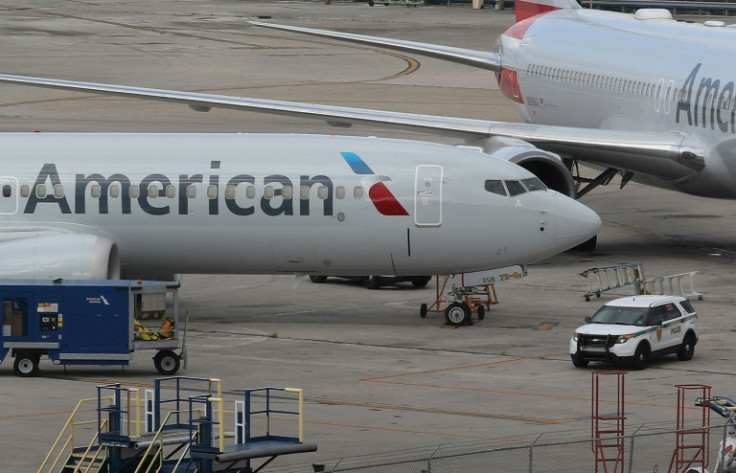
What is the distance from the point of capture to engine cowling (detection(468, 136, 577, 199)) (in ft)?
144

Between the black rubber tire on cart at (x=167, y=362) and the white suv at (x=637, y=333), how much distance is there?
7.92 m

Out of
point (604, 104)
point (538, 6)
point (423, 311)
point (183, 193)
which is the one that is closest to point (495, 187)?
point (423, 311)

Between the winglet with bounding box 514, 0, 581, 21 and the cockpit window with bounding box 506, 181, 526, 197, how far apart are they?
22032mm

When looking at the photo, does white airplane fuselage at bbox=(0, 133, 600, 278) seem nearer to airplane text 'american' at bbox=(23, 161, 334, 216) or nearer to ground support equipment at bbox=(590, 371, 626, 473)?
airplane text 'american' at bbox=(23, 161, 334, 216)

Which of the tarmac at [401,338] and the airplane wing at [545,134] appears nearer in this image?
the tarmac at [401,338]

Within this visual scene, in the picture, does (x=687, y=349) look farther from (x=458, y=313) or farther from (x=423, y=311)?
(x=423, y=311)

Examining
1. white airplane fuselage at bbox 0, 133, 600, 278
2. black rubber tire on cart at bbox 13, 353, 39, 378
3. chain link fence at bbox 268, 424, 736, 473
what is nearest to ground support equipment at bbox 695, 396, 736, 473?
chain link fence at bbox 268, 424, 736, 473

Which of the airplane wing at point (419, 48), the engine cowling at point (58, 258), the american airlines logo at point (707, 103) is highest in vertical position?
the airplane wing at point (419, 48)

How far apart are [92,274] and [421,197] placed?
7530mm

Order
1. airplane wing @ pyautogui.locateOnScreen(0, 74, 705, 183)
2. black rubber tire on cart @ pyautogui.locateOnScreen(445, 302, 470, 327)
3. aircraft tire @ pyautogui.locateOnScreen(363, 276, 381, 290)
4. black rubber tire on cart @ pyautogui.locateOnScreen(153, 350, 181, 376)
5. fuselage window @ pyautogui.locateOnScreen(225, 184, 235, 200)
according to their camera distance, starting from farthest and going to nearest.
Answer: airplane wing @ pyautogui.locateOnScreen(0, 74, 705, 183) < aircraft tire @ pyautogui.locateOnScreen(363, 276, 381, 290) < black rubber tire on cart @ pyautogui.locateOnScreen(445, 302, 470, 327) < fuselage window @ pyautogui.locateOnScreen(225, 184, 235, 200) < black rubber tire on cart @ pyautogui.locateOnScreen(153, 350, 181, 376)

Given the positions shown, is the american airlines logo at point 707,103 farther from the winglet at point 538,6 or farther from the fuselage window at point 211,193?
the fuselage window at point 211,193

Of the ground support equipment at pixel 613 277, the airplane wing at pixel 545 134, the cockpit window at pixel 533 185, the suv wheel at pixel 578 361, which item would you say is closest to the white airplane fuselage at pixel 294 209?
the cockpit window at pixel 533 185

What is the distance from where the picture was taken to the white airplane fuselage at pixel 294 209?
120ft

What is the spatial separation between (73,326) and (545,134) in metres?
19.5
